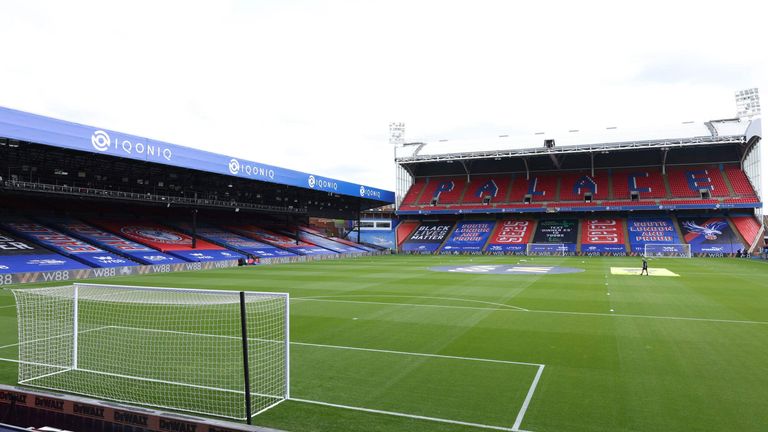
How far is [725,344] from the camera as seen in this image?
10.6m

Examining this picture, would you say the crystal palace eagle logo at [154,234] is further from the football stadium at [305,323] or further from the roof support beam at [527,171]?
the roof support beam at [527,171]

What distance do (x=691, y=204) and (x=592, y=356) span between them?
171 feet

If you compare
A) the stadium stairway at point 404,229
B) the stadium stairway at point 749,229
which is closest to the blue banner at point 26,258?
the stadium stairway at point 404,229

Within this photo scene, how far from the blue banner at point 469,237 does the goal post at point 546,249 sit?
17.7ft

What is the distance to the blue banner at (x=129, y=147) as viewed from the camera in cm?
2278

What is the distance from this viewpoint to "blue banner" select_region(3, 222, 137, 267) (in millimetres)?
29578

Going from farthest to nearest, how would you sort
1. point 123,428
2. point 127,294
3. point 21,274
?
1. point 21,274
2. point 127,294
3. point 123,428

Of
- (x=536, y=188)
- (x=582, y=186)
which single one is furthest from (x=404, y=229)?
(x=582, y=186)

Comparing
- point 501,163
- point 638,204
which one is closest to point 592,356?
point 638,204

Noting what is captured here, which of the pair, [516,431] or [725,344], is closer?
[516,431]

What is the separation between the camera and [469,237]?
58562mm

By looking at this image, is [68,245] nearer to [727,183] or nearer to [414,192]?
[414,192]

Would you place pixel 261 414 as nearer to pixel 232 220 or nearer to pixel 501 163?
pixel 232 220

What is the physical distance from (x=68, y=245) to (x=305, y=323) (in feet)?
83.6
